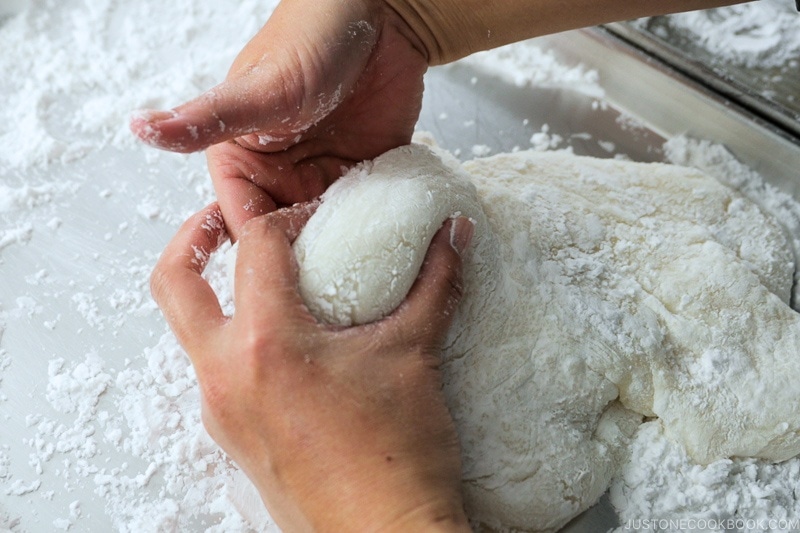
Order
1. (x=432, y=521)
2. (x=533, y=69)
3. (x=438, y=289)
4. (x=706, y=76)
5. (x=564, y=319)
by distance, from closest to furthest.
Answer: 1. (x=432, y=521)
2. (x=438, y=289)
3. (x=564, y=319)
4. (x=706, y=76)
5. (x=533, y=69)

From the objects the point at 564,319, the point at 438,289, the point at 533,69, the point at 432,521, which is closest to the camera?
the point at 432,521

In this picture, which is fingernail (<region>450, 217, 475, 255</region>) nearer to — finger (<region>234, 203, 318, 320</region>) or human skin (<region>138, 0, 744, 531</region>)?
human skin (<region>138, 0, 744, 531</region>)

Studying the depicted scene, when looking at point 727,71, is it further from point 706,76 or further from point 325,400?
point 325,400

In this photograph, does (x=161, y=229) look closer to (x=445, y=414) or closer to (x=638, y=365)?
(x=445, y=414)

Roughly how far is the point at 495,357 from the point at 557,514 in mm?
248

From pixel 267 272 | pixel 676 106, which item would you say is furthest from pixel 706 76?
pixel 267 272

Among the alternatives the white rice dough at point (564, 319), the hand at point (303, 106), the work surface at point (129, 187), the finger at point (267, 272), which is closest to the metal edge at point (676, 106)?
the work surface at point (129, 187)

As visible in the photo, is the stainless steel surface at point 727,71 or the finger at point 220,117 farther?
the stainless steel surface at point 727,71

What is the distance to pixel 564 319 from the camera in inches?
41.2

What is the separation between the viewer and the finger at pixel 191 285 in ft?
3.00

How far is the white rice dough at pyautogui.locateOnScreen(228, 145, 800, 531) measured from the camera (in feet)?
3.15

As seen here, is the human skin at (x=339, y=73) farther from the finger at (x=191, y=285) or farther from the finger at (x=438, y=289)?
the finger at (x=438, y=289)

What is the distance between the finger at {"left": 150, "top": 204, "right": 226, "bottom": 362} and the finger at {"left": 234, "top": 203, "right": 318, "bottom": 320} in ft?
0.20

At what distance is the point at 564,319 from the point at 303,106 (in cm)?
51
